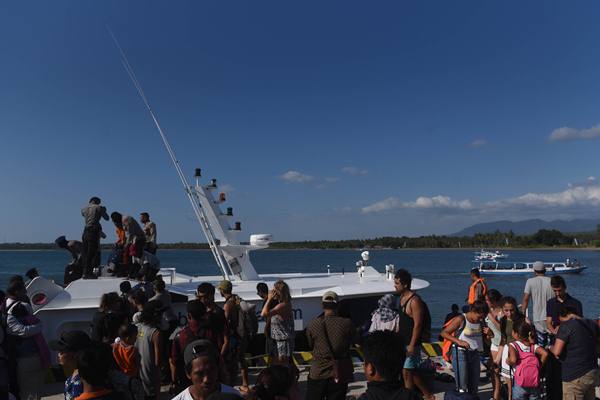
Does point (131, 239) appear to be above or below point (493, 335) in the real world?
above

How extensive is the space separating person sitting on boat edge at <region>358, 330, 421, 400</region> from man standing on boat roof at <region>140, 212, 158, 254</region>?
840cm

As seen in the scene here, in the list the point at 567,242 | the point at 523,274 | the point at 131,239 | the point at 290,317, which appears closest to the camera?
the point at 290,317

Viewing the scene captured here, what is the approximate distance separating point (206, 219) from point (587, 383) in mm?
9502

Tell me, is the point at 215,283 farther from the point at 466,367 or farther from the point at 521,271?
the point at 521,271

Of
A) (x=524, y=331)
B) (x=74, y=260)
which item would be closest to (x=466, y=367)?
(x=524, y=331)

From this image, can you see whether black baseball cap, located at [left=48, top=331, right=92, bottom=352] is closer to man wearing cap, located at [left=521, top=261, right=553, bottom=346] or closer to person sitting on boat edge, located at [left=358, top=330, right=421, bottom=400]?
→ person sitting on boat edge, located at [left=358, top=330, right=421, bottom=400]

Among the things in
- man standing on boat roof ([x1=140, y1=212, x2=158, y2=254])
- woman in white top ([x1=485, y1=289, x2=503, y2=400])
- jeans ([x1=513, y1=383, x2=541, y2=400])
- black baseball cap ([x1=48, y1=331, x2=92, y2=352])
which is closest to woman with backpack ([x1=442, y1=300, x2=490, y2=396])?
woman in white top ([x1=485, y1=289, x2=503, y2=400])

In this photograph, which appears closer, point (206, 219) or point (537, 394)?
point (537, 394)

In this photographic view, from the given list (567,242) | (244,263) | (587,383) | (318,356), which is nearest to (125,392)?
(318,356)

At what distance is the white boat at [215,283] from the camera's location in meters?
8.50

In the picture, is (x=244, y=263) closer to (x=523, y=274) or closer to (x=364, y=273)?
(x=364, y=273)

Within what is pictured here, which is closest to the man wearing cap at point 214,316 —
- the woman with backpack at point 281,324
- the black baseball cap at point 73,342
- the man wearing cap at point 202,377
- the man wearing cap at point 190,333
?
the man wearing cap at point 190,333

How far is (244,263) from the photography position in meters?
12.5

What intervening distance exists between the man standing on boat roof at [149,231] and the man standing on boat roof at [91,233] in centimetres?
97
